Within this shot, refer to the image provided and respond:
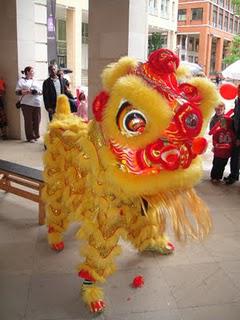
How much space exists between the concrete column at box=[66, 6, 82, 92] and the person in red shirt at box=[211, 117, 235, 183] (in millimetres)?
17090

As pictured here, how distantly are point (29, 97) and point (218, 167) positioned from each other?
4240 millimetres

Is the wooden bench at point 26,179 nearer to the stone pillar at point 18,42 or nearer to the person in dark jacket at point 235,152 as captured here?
Result: the person in dark jacket at point 235,152

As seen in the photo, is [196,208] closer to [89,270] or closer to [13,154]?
[89,270]

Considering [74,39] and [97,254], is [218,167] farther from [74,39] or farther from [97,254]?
[74,39]

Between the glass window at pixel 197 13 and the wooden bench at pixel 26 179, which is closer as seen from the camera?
the wooden bench at pixel 26 179

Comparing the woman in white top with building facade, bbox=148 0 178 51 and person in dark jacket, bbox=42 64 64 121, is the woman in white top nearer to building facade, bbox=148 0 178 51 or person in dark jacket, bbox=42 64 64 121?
person in dark jacket, bbox=42 64 64 121

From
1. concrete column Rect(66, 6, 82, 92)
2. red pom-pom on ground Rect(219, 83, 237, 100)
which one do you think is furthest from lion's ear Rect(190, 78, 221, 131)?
concrete column Rect(66, 6, 82, 92)

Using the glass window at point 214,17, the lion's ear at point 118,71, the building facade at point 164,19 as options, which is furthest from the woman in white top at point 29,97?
the glass window at point 214,17

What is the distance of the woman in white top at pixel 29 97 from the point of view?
7504mm

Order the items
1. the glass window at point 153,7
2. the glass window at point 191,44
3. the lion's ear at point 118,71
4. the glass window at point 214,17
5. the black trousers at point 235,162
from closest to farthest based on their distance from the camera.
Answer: the lion's ear at point 118,71, the black trousers at point 235,162, the glass window at point 153,7, the glass window at point 214,17, the glass window at point 191,44

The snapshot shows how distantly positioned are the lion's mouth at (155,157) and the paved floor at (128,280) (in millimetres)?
1114

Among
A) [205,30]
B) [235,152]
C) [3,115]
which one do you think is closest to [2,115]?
[3,115]

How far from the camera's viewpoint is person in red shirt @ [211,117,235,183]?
17.5 feet

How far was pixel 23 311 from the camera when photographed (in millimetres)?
2596
